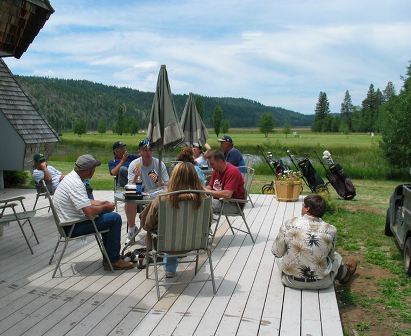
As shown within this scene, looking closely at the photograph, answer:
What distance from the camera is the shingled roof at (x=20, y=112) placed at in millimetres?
13109

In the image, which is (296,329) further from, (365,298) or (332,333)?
(365,298)

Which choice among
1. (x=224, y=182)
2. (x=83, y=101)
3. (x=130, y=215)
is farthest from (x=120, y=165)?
(x=83, y=101)

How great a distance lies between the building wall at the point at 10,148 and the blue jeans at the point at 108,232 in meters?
9.08

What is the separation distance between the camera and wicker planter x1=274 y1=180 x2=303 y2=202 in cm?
926

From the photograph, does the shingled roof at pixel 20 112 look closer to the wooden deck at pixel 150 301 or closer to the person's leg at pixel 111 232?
the wooden deck at pixel 150 301

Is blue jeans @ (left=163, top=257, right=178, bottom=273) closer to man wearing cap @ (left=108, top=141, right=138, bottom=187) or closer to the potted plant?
man wearing cap @ (left=108, top=141, right=138, bottom=187)

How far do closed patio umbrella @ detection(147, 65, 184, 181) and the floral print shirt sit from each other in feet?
7.28

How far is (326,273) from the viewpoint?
4105 mm

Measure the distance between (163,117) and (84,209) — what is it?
1.76 meters

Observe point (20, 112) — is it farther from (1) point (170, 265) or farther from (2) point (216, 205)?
(1) point (170, 265)

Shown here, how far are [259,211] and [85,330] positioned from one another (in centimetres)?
523

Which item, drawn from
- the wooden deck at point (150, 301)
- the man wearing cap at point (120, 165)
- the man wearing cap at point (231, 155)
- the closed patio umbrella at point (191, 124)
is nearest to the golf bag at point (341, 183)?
the closed patio umbrella at point (191, 124)

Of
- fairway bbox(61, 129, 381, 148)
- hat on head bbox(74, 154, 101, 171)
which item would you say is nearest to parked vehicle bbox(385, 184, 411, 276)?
hat on head bbox(74, 154, 101, 171)

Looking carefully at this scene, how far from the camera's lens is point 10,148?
13.1m
